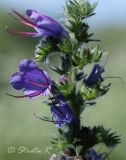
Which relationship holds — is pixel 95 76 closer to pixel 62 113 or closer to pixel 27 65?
pixel 62 113

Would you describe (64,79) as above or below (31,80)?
below

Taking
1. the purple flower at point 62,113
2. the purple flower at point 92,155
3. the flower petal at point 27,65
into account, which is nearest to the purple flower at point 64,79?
the purple flower at point 62,113

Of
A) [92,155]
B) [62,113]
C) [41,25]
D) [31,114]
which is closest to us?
[92,155]

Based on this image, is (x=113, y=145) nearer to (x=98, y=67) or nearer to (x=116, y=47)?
(x=98, y=67)

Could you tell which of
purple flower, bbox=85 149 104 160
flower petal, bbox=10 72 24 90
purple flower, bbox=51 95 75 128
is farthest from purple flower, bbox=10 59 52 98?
purple flower, bbox=85 149 104 160

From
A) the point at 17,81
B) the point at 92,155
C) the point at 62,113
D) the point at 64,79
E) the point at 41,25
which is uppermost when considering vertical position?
the point at 41,25

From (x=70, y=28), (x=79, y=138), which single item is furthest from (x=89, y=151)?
(x=70, y=28)

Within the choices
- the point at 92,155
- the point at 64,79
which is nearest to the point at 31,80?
the point at 64,79
